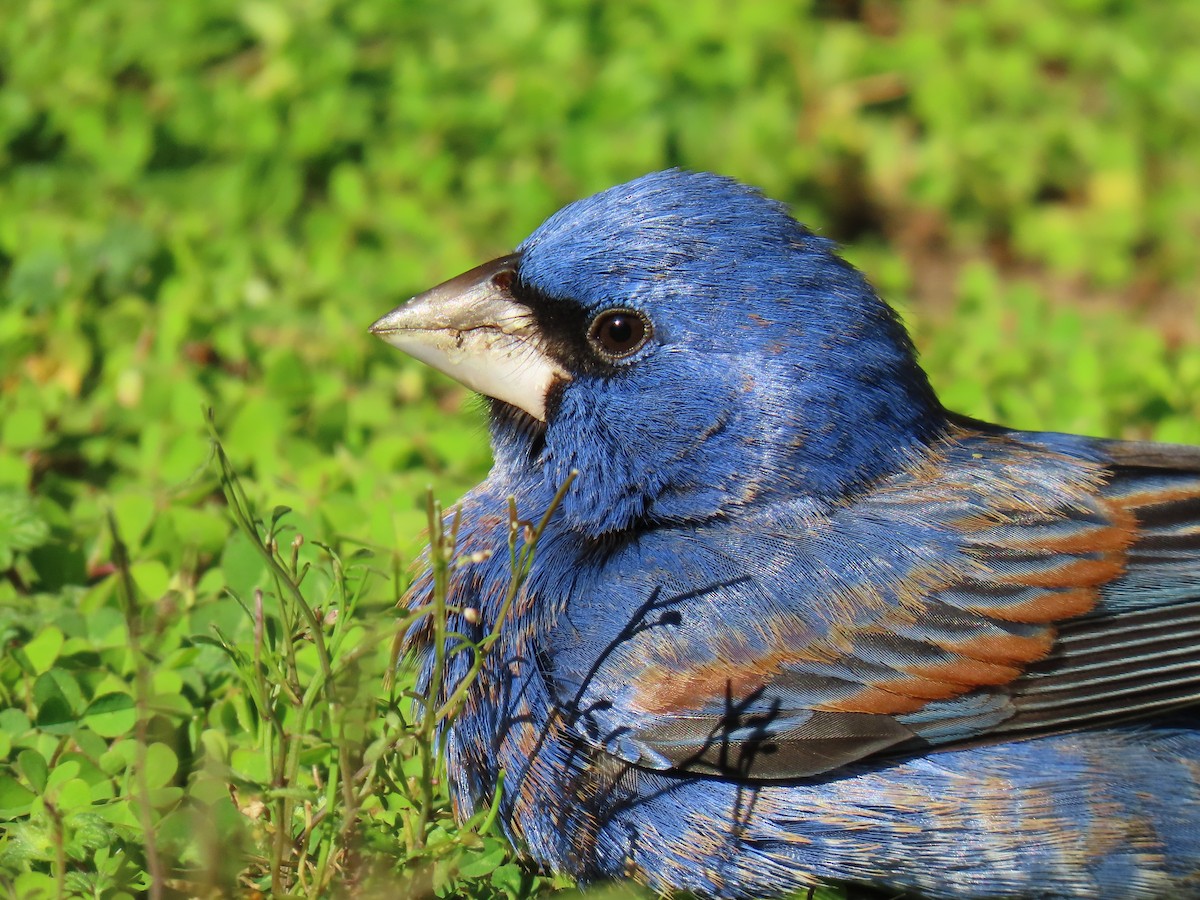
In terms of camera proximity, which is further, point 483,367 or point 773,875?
point 483,367

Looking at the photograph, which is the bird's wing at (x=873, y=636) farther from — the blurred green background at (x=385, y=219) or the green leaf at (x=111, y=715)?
the green leaf at (x=111, y=715)

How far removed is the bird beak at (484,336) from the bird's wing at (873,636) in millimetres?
478

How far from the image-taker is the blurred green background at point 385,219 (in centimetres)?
373

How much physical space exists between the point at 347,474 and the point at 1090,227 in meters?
3.64

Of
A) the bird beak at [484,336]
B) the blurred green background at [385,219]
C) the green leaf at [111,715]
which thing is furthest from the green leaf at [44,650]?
the bird beak at [484,336]

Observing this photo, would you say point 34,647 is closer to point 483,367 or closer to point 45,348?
point 483,367

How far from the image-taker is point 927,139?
6.21 metres

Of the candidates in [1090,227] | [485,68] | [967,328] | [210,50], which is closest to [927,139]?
[1090,227]

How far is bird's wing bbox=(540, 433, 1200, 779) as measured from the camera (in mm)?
2854

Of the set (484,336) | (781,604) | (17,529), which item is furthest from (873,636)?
(17,529)

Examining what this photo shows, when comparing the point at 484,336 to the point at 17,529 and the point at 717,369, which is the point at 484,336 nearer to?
the point at 717,369

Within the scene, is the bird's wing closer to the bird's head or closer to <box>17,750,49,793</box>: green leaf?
the bird's head

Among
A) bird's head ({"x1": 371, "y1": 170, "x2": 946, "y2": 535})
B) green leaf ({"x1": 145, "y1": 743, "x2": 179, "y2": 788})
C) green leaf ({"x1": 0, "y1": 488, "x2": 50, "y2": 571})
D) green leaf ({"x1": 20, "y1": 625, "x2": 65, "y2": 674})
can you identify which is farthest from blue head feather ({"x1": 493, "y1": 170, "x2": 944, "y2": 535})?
green leaf ({"x1": 0, "y1": 488, "x2": 50, "y2": 571})

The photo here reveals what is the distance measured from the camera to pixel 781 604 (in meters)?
2.92
